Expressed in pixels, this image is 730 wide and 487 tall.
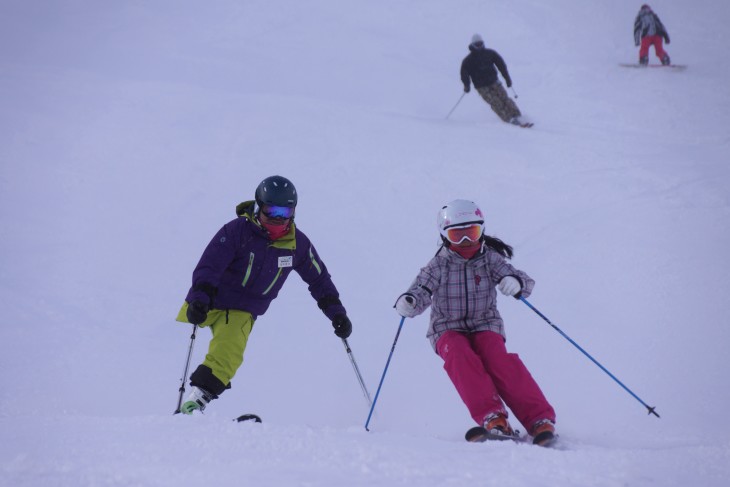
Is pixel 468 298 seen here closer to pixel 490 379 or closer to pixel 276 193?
pixel 490 379

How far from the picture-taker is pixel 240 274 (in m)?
4.12

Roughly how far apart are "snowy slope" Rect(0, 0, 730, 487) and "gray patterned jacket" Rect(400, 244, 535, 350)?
748mm

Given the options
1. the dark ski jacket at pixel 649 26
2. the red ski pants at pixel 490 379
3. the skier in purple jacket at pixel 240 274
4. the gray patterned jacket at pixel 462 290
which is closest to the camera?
the red ski pants at pixel 490 379

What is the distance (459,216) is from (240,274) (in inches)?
58.8

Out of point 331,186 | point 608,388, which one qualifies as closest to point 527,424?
point 608,388

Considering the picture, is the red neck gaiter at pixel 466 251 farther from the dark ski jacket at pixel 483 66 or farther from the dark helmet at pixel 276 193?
the dark ski jacket at pixel 483 66

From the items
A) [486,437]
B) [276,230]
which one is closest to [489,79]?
[276,230]

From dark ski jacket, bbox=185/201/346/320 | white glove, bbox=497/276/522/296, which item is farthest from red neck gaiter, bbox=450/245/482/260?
dark ski jacket, bbox=185/201/346/320

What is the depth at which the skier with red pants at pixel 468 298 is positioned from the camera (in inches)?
143

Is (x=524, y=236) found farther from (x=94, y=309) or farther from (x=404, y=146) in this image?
(x=94, y=309)

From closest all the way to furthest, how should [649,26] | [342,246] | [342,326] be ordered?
[342,326]
[342,246]
[649,26]

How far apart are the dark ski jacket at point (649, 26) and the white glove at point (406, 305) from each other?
11.6 meters

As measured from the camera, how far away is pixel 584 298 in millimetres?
5520

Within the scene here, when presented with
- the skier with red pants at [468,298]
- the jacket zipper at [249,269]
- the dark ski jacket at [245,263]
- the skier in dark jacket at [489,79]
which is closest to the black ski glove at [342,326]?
the dark ski jacket at [245,263]
